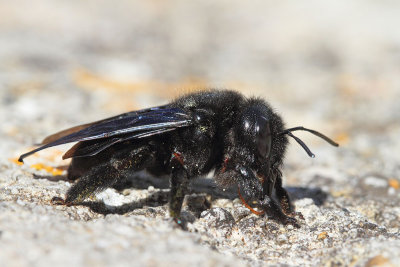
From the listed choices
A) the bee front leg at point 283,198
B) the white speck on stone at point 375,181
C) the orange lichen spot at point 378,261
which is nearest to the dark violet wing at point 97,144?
the bee front leg at point 283,198

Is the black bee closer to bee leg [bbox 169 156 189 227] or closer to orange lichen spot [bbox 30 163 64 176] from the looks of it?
bee leg [bbox 169 156 189 227]

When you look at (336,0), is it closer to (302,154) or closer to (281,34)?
(281,34)

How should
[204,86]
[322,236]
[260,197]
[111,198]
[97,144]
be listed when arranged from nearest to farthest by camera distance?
[322,236], [260,197], [97,144], [111,198], [204,86]

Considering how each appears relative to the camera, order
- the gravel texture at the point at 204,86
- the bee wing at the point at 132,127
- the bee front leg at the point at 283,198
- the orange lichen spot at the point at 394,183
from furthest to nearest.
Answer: the orange lichen spot at the point at 394,183, the bee front leg at the point at 283,198, the bee wing at the point at 132,127, the gravel texture at the point at 204,86

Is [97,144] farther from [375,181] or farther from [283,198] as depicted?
[375,181]

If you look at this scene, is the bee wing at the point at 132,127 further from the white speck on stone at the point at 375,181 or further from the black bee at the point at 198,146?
the white speck on stone at the point at 375,181

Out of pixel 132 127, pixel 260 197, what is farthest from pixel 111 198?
pixel 260 197

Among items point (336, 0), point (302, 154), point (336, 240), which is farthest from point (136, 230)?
point (336, 0)
